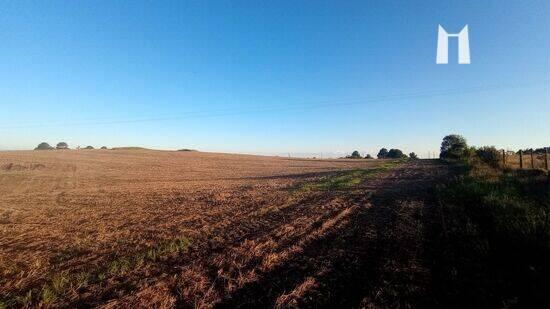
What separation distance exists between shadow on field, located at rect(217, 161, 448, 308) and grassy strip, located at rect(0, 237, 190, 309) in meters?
2.59

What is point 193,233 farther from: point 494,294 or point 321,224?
point 494,294

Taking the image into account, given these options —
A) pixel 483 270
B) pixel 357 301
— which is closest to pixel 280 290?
pixel 357 301

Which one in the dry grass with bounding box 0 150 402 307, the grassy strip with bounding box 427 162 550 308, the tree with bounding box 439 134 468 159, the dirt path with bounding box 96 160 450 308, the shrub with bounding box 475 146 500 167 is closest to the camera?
the grassy strip with bounding box 427 162 550 308

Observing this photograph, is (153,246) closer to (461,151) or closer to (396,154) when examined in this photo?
(461,151)

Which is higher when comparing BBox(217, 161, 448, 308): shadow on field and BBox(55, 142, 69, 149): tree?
BBox(55, 142, 69, 149): tree

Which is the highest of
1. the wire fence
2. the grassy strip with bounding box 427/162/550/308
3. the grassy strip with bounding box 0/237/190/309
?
the wire fence

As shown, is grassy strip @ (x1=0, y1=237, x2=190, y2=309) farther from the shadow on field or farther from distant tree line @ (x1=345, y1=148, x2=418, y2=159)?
distant tree line @ (x1=345, y1=148, x2=418, y2=159)

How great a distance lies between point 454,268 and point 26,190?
2550 cm

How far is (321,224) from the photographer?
937 centimetres

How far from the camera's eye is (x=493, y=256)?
6043 millimetres

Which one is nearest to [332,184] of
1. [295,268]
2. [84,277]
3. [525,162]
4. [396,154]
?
[295,268]

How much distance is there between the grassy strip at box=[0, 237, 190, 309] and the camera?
16.5ft

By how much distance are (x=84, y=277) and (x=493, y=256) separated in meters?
7.64

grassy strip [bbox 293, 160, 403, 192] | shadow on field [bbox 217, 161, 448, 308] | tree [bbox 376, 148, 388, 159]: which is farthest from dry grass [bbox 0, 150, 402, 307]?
tree [bbox 376, 148, 388, 159]
